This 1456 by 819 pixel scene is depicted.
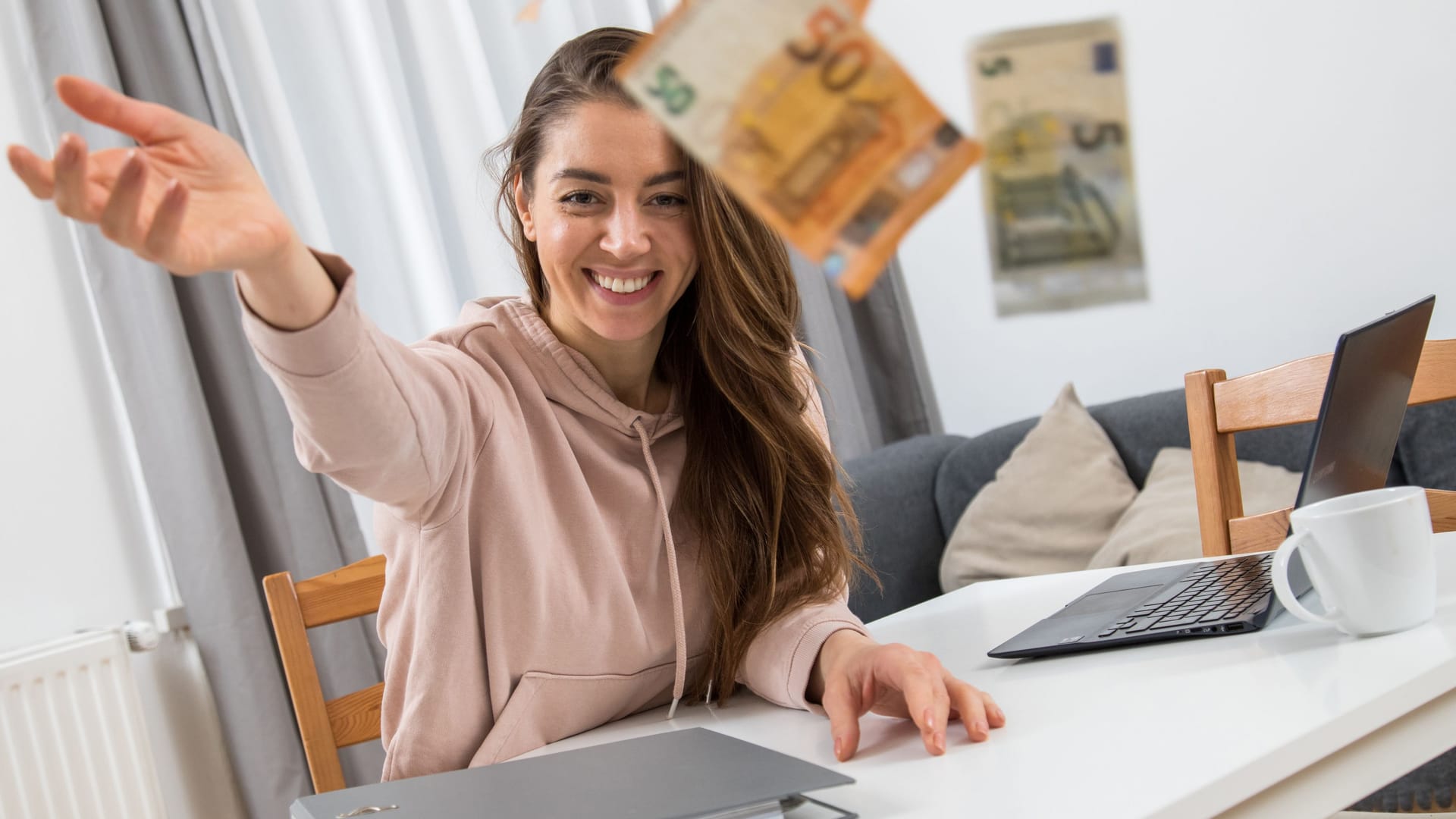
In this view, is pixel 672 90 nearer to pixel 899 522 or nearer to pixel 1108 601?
pixel 1108 601

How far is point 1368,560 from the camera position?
30.1 inches

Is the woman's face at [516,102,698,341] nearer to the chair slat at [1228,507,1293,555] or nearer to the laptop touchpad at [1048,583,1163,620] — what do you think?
the laptop touchpad at [1048,583,1163,620]

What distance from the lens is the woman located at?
845mm

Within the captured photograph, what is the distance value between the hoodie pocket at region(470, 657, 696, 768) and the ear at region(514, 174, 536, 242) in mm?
436

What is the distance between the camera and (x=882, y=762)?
737mm

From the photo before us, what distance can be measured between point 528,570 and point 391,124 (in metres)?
1.63

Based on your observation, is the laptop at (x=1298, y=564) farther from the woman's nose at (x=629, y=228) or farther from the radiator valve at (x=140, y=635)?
the radiator valve at (x=140, y=635)

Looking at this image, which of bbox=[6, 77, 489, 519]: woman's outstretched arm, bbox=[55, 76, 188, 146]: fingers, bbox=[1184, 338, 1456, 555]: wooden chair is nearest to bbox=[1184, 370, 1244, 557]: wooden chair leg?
bbox=[1184, 338, 1456, 555]: wooden chair

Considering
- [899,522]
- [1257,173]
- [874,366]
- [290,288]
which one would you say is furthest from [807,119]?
[874,366]

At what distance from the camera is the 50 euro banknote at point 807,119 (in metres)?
0.33

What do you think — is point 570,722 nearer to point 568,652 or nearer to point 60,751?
point 568,652

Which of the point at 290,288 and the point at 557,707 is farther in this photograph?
the point at 557,707

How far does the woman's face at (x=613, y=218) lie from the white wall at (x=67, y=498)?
54.9 inches

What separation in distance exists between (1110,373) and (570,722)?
2.06 metres
